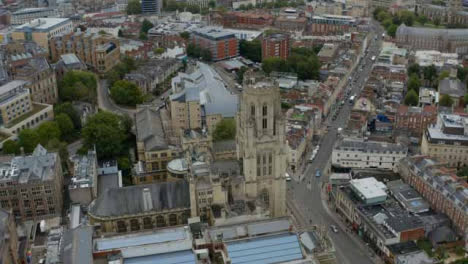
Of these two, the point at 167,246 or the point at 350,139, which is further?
the point at 350,139

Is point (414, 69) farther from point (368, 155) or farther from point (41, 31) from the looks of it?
point (41, 31)

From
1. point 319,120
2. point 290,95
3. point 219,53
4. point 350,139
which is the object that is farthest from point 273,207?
point 219,53

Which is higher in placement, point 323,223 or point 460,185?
point 460,185

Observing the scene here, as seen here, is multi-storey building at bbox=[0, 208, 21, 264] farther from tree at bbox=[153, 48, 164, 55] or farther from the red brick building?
tree at bbox=[153, 48, 164, 55]

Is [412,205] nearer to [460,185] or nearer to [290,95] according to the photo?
[460,185]

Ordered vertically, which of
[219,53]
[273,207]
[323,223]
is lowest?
[323,223]

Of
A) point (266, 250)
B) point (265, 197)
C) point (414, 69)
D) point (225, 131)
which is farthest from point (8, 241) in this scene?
point (414, 69)
